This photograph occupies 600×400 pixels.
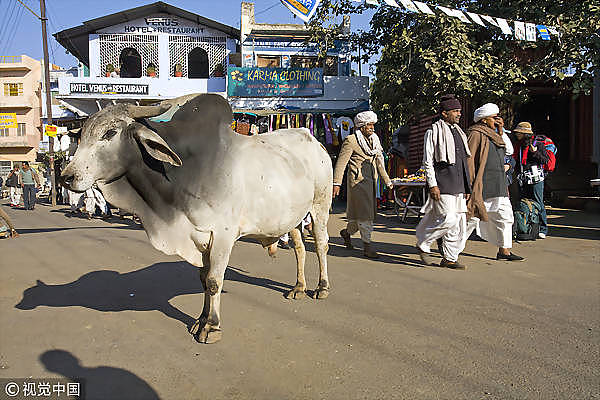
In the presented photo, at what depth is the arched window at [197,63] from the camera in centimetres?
2223

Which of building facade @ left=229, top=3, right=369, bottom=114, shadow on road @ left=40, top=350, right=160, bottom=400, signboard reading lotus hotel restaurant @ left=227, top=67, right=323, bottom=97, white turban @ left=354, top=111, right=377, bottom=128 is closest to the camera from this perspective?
shadow on road @ left=40, top=350, right=160, bottom=400

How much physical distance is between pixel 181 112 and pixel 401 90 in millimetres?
8951

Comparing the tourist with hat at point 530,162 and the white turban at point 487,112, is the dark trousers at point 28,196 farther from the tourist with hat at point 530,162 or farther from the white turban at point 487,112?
the white turban at point 487,112

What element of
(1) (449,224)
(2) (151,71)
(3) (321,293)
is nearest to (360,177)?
(1) (449,224)

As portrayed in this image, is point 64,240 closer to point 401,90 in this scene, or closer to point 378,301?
point 378,301

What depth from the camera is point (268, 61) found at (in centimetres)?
2039

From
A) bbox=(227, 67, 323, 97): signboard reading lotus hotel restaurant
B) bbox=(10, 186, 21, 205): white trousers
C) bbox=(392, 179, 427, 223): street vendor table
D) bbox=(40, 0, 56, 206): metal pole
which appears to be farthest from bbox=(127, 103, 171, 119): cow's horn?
bbox=(10, 186, 21, 205): white trousers

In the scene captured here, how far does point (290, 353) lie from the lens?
134 inches

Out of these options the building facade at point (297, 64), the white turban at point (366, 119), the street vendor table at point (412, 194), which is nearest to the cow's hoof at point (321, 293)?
the white turban at point (366, 119)

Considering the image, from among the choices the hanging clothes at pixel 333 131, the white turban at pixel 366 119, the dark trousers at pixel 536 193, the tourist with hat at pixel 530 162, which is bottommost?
the dark trousers at pixel 536 193

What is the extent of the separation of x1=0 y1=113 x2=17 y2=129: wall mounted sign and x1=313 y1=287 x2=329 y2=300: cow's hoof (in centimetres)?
4801

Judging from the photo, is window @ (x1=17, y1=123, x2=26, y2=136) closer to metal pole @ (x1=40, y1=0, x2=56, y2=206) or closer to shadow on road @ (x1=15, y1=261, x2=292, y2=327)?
metal pole @ (x1=40, y1=0, x2=56, y2=206)

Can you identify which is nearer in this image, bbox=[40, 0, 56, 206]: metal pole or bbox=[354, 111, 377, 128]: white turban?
bbox=[354, 111, 377, 128]: white turban

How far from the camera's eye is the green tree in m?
10.3
